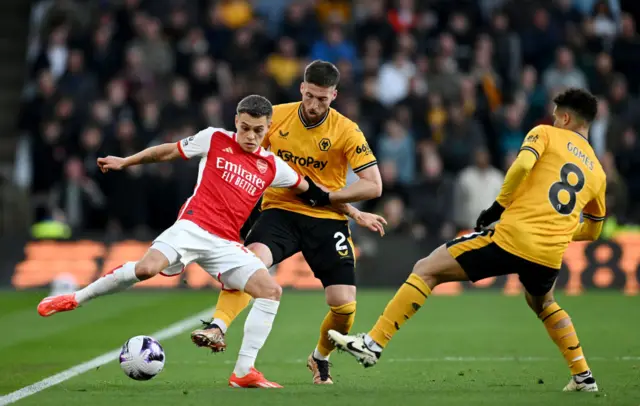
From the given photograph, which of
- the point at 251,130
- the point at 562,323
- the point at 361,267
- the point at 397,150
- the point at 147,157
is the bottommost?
the point at 361,267

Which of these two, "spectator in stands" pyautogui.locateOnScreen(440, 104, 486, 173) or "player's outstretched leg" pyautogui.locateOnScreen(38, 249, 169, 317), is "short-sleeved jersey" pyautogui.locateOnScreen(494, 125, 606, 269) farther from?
"spectator in stands" pyautogui.locateOnScreen(440, 104, 486, 173)

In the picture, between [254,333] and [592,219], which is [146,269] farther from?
[592,219]

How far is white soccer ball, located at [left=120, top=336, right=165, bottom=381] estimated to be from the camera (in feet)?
27.9

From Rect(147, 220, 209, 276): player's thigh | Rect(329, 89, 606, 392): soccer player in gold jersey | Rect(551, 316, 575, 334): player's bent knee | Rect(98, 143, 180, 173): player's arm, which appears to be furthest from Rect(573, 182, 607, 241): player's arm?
Rect(98, 143, 180, 173): player's arm

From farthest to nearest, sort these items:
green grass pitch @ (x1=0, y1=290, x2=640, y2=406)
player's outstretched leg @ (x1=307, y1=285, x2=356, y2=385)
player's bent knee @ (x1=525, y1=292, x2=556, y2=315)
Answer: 1. player's outstretched leg @ (x1=307, y1=285, x2=356, y2=385)
2. player's bent knee @ (x1=525, y1=292, x2=556, y2=315)
3. green grass pitch @ (x1=0, y1=290, x2=640, y2=406)

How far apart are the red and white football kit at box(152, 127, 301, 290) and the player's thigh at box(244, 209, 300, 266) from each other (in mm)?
370

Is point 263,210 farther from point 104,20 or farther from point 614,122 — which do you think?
point 104,20

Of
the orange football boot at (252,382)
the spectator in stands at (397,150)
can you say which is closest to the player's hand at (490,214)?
the orange football boot at (252,382)

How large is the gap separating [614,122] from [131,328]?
10055mm

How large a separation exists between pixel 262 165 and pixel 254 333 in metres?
1.24

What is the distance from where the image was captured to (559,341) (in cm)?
866

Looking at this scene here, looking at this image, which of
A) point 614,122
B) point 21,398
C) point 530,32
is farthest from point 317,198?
point 530,32

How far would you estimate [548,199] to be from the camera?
838 centimetres

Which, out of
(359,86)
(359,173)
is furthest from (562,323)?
(359,86)
